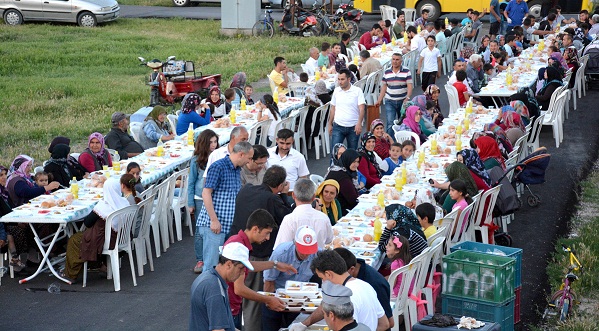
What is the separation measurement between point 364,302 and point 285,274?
1.34m

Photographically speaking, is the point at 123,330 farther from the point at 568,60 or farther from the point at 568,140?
the point at 568,60

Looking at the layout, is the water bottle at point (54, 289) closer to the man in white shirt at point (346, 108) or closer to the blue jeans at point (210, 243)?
the blue jeans at point (210, 243)

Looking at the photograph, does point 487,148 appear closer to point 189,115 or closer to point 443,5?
point 189,115

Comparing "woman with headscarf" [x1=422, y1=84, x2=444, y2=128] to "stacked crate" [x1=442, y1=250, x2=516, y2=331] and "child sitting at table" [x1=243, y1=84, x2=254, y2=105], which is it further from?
"stacked crate" [x1=442, y1=250, x2=516, y2=331]

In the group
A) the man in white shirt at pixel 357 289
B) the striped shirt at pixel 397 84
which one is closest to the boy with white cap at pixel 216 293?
the man in white shirt at pixel 357 289

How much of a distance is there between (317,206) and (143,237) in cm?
232

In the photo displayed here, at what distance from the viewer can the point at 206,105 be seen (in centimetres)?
1627

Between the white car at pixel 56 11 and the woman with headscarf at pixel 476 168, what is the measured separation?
23598mm

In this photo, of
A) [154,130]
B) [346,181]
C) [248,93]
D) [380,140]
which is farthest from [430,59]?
[346,181]

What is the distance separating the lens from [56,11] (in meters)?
33.5

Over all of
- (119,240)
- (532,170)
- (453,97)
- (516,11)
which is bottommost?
(119,240)

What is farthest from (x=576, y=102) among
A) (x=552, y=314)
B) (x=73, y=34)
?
(x=73, y=34)

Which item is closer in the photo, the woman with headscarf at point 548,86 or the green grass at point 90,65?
the woman with headscarf at point 548,86

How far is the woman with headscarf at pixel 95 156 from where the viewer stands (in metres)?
13.4
